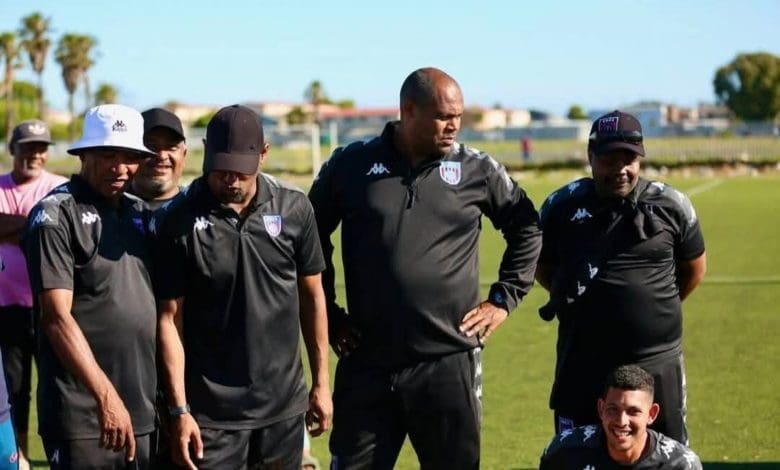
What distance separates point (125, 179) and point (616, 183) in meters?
2.30

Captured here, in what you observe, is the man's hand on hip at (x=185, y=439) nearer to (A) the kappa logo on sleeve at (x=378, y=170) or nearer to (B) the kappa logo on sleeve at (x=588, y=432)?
(A) the kappa logo on sleeve at (x=378, y=170)

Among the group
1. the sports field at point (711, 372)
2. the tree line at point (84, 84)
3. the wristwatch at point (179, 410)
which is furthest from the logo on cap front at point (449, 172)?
the tree line at point (84, 84)

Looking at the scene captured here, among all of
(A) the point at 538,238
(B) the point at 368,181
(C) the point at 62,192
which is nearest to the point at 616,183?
(A) the point at 538,238

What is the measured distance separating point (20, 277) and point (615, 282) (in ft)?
12.6

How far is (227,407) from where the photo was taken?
5.13m

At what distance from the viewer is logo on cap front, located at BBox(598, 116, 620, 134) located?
586 centimetres

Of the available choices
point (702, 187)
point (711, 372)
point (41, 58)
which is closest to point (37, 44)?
point (41, 58)

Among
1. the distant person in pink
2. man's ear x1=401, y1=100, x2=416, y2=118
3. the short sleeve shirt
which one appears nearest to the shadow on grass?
man's ear x1=401, y1=100, x2=416, y2=118

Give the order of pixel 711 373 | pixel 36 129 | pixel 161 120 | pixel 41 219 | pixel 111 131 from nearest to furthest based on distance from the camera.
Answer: pixel 41 219 < pixel 111 131 < pixel 161 120 < pixel 36 129 < pixel 711 373

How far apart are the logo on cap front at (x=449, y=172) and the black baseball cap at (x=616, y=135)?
717 mm

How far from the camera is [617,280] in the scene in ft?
19.4

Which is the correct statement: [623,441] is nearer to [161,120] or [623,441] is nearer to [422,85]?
[422,85]

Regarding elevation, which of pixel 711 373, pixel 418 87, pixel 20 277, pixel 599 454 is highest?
pixel 418 87

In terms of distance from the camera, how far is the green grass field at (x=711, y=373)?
8.38 m
